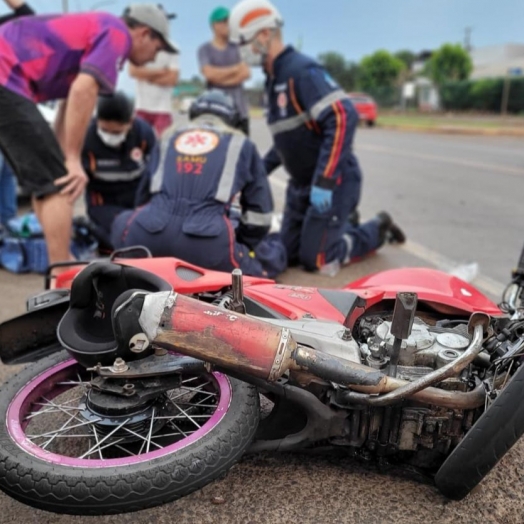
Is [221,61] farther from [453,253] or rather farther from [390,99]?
[390,99]

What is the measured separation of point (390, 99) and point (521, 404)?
4690 centimetres

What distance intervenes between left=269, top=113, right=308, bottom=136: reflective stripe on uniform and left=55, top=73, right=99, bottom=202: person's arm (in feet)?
4.44

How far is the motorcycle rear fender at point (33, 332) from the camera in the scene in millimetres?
2104

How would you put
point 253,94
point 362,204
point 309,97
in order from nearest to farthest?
point 309,97 → point 362,204 → point 253,94

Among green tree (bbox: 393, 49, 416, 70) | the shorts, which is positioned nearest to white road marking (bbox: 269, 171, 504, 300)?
the shorts

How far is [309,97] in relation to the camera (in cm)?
427

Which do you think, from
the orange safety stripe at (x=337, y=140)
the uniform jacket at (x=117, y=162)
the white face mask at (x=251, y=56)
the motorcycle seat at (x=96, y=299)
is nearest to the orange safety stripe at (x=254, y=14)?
the white face mask at (x=251, y=56)

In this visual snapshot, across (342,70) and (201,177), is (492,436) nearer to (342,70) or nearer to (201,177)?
(201,177)

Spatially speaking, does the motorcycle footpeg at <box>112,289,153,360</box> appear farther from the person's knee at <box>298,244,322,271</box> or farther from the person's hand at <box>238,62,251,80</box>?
the person's hand at <box>238,62,251,80</box>

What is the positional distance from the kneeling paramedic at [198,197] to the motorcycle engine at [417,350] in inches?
63.9

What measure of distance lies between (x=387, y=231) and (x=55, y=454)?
149 inches

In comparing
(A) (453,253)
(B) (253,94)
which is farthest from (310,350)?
(B) (253,94)

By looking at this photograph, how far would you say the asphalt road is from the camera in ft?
5.85

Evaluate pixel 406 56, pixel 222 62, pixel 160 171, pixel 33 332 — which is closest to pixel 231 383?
pixel 33 332
